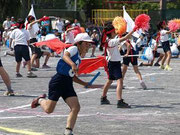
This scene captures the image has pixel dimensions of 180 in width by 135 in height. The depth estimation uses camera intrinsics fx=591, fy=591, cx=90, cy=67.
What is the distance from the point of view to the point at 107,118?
10688 mm

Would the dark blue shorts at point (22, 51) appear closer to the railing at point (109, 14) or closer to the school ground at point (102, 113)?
the school ground at point (102, 113)

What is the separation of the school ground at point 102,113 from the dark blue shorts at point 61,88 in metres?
0.66

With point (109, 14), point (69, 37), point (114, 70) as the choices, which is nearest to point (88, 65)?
point (114, 70)

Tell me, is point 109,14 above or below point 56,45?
below

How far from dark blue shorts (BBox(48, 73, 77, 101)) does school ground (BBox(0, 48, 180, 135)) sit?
2.16 feet

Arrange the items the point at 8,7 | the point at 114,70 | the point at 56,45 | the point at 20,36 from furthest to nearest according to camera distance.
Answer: the point at 8,7, the point at 20,36, the point at 114,70, the point at 56,45

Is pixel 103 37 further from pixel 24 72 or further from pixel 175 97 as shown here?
pixel 24 72

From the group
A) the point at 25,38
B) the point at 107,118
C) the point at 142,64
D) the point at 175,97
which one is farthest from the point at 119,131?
the point at 142,64

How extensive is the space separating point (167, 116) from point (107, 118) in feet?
3.77

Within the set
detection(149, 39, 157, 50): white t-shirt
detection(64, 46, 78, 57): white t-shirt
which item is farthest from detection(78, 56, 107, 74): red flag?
detection(149, 39, 157, 50): white t-shirt

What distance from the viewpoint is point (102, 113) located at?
1123 centimetres

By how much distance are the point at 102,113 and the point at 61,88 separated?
2.54 metres

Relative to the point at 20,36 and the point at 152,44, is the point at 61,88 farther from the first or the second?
the point at 152,44

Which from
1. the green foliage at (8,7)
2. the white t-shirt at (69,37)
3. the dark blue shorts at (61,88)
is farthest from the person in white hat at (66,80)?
the green foliage at (8,7)
